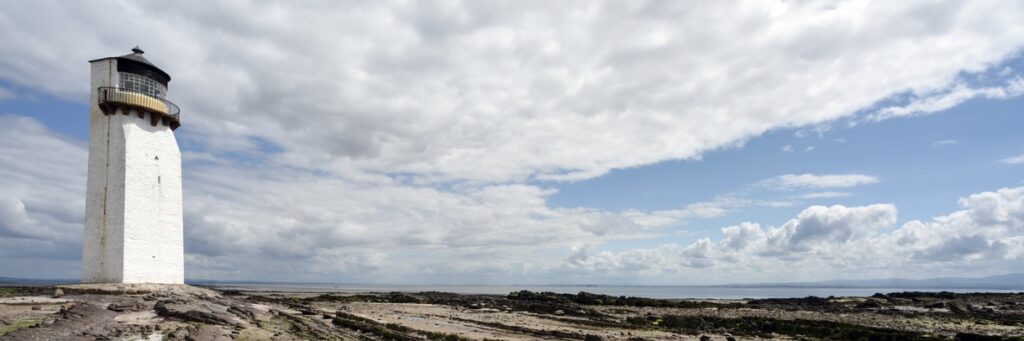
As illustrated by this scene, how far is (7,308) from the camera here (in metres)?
18.2

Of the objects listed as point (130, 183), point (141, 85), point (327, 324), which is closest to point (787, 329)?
point (327, 324)

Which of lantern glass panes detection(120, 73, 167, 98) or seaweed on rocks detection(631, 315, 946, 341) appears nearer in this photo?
seaweed on rocks detection(631, 315, 946, 341)

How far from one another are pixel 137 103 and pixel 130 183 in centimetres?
388

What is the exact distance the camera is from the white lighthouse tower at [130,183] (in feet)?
84.7

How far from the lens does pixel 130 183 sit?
86.5ft

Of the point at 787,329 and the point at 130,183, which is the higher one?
the point at 130,183

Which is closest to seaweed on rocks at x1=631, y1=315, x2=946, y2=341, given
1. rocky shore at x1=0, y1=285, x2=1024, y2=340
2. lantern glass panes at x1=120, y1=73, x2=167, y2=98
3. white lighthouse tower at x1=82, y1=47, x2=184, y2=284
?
rocky shore at x1=0, y1=285, x2=1024, y2=340

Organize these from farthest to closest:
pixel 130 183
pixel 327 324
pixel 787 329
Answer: pixel 787 329 → pixel 130 183 → pixel 327 324

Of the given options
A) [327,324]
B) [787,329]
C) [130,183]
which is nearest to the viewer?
[327,324]

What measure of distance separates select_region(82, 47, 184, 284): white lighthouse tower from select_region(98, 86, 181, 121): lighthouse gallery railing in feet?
0.13

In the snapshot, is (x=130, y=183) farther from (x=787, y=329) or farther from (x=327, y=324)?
(x=787, y=329)

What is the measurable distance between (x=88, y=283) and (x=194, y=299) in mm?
4561

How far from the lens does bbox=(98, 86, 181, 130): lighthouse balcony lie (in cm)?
2664

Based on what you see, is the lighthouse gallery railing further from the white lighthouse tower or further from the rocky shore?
the rocky shore
